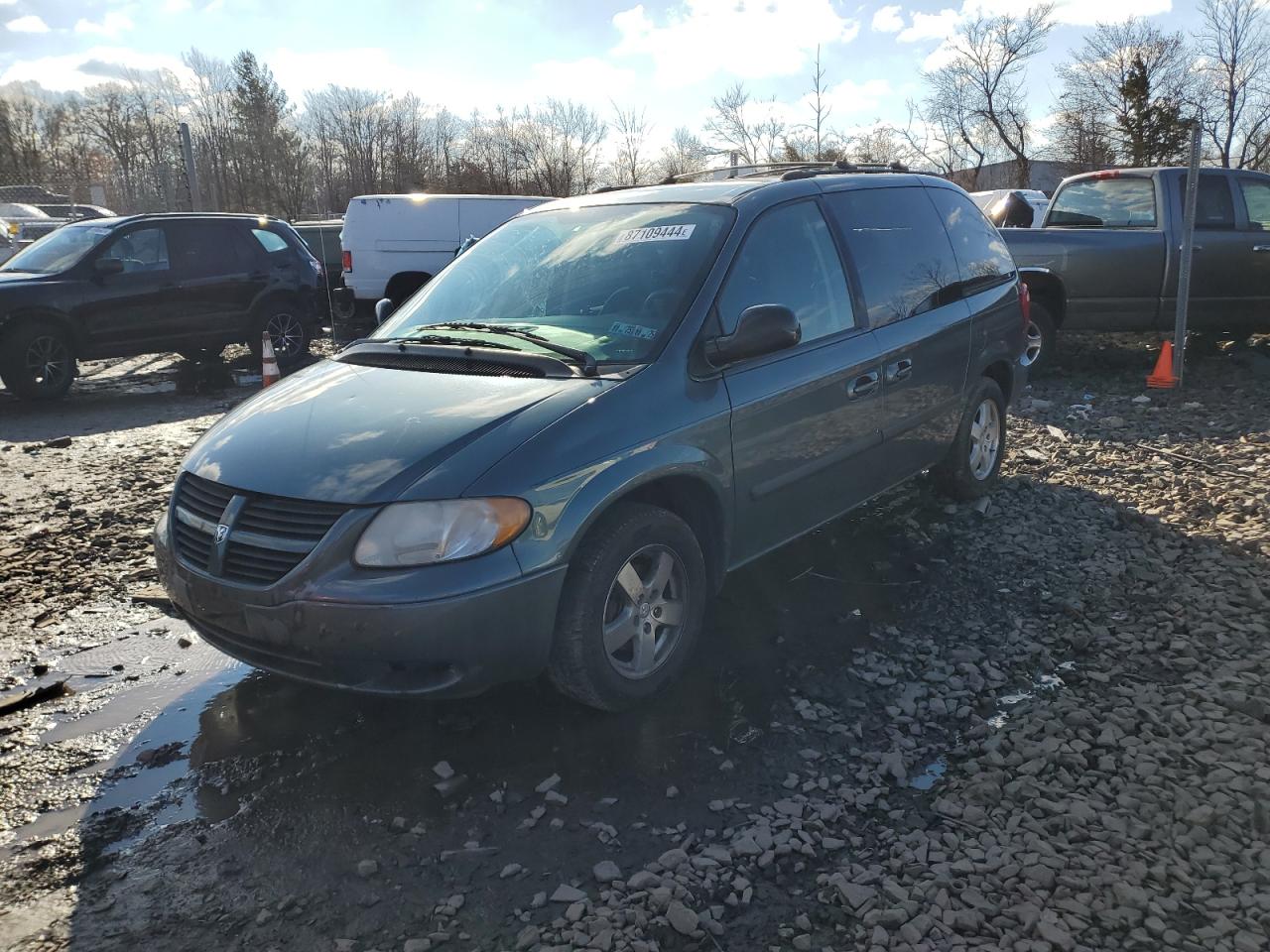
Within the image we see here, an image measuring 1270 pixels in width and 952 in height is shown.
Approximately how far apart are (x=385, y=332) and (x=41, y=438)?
5698 millimetres

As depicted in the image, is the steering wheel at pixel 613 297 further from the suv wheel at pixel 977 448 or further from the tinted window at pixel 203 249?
the tinted window at pixel 203 249

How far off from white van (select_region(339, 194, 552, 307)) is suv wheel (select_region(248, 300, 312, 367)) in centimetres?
317

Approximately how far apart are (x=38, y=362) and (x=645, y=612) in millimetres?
8966

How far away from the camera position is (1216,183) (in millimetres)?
9898

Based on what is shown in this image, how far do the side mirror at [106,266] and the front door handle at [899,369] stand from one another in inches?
349

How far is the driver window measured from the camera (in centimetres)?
1038

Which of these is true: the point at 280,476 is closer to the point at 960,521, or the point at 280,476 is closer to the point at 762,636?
the point at 762,636

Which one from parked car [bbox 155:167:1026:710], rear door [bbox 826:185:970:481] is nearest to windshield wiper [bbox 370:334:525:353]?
parked car [bbox 155:167:1026:710]

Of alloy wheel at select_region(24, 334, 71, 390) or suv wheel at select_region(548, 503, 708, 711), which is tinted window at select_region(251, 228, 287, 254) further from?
suv wheel at select_region(548, 503, 708, 711)

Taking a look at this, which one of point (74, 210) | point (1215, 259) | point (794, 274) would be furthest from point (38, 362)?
point (74, 210)

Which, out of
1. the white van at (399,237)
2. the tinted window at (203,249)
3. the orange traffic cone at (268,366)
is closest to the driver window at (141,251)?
the tinted window at (203,249)

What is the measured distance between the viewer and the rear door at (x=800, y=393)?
3.74 meters

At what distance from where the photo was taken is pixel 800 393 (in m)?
3.93

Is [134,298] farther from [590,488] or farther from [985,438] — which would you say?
[590,488]
